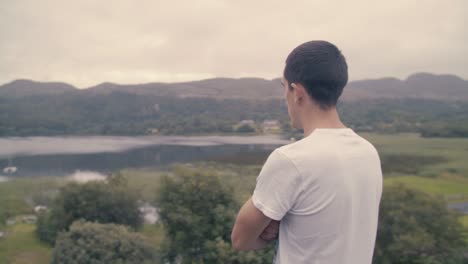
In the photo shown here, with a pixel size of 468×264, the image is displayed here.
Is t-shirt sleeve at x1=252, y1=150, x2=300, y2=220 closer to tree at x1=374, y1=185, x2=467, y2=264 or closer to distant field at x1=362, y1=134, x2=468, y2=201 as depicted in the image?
tree at x1=374, y1=185, x2=467, y2=264

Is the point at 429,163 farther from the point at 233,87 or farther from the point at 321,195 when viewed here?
the point at 233,87

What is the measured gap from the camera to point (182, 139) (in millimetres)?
57188

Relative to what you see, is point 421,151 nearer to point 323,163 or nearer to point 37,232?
point 37,232

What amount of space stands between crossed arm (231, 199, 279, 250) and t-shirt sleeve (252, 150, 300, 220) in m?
0.04

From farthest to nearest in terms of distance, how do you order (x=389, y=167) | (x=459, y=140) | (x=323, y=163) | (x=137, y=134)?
1. (x=137, y=134)
2. (x=459, y=140)
3. (x=389, y=167)
4. (x=323, y=163)

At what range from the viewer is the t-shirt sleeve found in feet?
4.45

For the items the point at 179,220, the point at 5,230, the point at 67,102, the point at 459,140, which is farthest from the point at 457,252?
the point at 67,102

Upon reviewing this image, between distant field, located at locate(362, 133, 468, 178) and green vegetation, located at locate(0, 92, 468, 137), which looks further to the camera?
green vegetation, located at locate(0, 92, 468, 137)

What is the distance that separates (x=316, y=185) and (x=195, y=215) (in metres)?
18.0

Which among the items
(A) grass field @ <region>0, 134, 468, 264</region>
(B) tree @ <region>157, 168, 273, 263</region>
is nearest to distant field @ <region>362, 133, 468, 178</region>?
(A) grass field @ <region>0, 134, 468, 264</region>

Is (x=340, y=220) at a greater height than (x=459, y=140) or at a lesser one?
greater

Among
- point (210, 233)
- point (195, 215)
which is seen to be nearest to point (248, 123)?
point (195, 215)

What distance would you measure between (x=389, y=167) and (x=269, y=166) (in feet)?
99.1

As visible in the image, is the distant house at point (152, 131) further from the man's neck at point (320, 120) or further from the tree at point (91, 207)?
the man's neck at point (320, 120)
